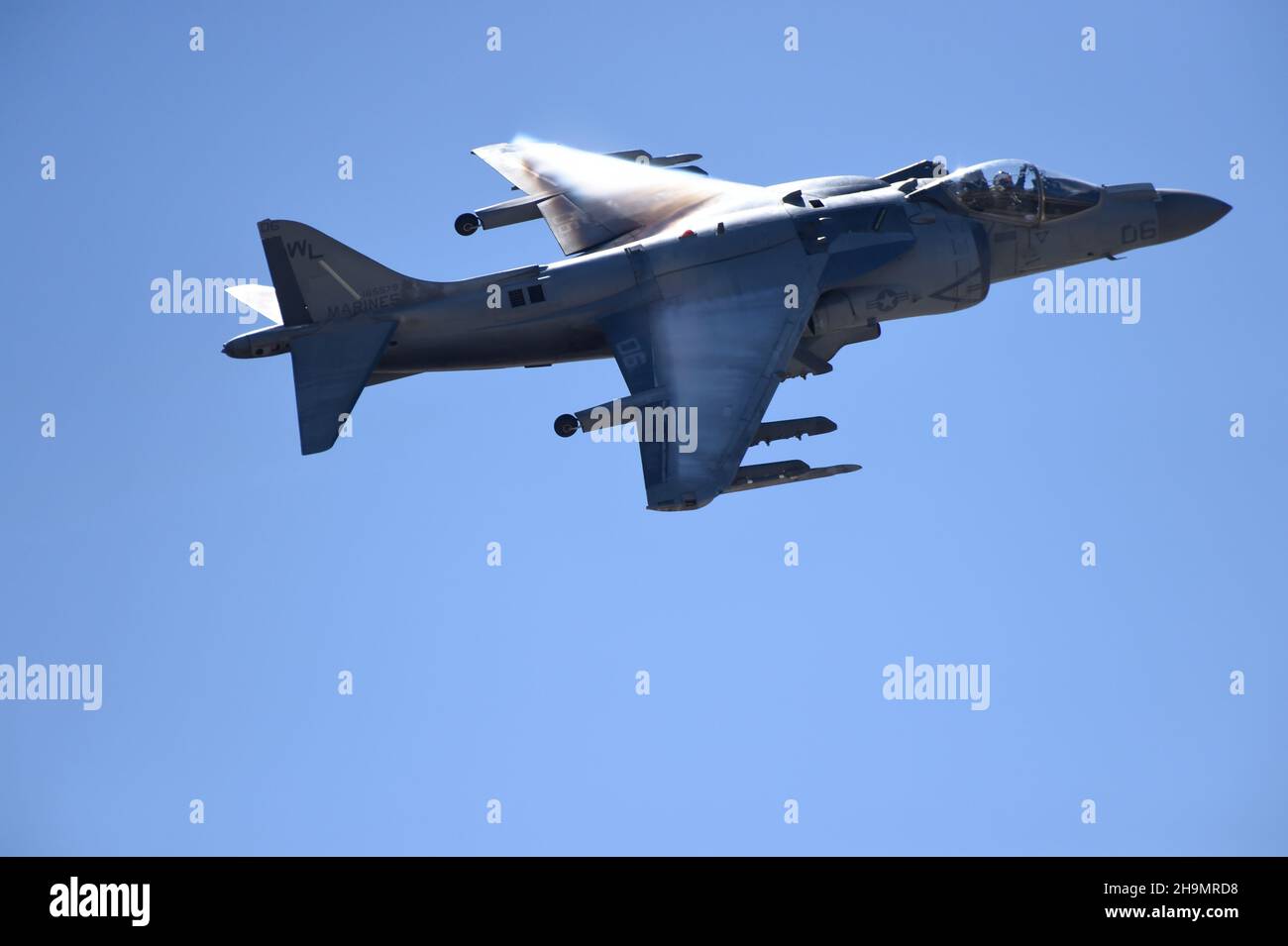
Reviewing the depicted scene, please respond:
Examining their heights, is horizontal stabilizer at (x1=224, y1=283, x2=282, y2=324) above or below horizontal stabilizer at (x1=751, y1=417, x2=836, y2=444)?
above

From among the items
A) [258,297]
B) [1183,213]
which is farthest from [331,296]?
[1183,213]

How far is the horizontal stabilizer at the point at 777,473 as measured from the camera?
→ 133 ft

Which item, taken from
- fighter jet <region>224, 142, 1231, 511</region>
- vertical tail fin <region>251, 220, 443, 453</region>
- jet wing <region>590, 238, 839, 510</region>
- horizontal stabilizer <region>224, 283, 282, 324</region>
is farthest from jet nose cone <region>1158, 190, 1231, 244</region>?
horizontal stabilizer <region>224, 283, 282, 324</region>

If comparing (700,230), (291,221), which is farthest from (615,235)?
(291,221)

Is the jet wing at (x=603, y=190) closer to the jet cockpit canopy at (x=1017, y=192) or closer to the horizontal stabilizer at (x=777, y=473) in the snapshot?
the jet cockpit canopy at (x=1017, y=192)

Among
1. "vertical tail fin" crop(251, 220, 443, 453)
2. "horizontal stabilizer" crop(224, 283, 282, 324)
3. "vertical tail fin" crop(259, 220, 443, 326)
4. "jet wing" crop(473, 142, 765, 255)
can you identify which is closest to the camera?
"vertical tail fin" crop(251, 220, 443, 453)

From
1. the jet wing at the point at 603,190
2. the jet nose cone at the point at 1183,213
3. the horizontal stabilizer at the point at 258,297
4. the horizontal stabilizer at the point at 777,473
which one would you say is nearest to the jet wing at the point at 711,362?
the horizontal stabilizer at the point at 777,473

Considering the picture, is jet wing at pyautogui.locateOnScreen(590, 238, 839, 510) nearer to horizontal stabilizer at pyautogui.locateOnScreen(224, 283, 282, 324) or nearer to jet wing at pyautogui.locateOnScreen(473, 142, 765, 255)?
jet wing at pyautogui.locateOnScreen(473, 142, 765, 255)

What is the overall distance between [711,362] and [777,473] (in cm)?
255

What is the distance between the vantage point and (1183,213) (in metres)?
46.8

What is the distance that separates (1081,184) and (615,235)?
32.0 ft

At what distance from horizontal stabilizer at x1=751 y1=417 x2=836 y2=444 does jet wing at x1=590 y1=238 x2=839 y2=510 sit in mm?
968

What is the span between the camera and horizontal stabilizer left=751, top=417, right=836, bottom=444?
41.8 metres

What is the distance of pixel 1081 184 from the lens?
46281 mm
